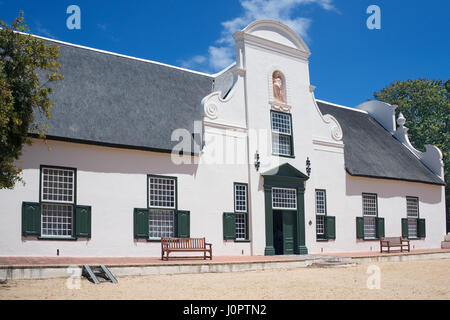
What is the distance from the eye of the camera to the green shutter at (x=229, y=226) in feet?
66.8

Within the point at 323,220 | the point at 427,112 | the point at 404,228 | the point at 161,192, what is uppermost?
the point at 427,112

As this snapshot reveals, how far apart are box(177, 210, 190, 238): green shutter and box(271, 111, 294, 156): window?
5.23m

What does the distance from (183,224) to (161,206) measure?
1.10m

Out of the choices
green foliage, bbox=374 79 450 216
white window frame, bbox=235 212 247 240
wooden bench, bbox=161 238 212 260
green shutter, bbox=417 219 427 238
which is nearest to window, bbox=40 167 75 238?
wooden bench, bbox=161 238 212 260

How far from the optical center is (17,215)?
52.6ft

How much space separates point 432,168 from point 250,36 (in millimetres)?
15010

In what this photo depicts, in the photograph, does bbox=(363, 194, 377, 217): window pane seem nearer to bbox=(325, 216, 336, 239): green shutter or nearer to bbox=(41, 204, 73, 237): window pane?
bbox=(325, 216, 336, 239): green shutter

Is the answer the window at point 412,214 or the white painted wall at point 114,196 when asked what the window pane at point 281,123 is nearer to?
the white painted wall at point 114,196

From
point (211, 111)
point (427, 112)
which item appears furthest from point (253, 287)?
point (427, 112)

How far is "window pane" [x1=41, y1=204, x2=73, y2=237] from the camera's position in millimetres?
16766

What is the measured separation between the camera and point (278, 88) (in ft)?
75.8

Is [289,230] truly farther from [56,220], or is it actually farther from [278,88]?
[56,220]

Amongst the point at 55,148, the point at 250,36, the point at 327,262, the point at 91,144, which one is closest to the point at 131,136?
the point at 91,144
